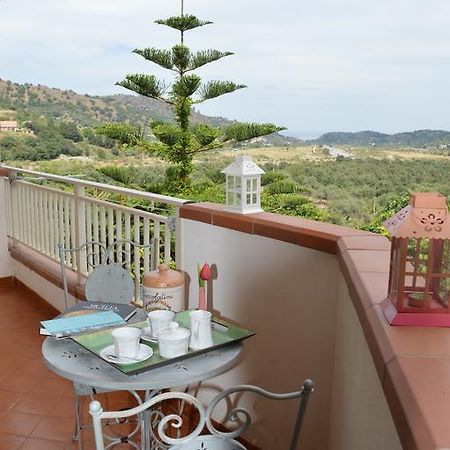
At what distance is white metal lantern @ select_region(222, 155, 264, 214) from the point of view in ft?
7.64

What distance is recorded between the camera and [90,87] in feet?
31.3

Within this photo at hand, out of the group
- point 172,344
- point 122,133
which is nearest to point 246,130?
point 122,133

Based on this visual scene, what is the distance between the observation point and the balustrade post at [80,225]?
3.55 m

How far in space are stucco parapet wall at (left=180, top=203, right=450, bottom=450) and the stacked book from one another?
0.78 meters

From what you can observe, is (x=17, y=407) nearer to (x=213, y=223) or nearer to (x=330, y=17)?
(x=213, y=223)

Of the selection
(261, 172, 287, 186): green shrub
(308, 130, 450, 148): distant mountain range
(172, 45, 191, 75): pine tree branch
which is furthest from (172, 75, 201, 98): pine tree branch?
(308, 130, 450, 148): distant mountain range

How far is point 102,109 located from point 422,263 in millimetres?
8331

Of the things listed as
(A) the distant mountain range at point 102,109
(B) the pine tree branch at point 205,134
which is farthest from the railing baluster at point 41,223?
(B) the pine tree branch at point 205,134

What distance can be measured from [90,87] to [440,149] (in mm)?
7897

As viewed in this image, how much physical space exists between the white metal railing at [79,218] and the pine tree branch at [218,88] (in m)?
4.05

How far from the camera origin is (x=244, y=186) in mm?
2322

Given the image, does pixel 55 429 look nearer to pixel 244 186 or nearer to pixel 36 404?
pixel 36 404

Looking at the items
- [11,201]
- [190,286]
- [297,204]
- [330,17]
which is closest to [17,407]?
[190,286]

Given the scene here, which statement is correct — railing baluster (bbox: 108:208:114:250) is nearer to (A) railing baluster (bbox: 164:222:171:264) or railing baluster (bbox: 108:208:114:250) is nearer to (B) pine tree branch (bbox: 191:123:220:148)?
(A) railing baluster (bbox: 164:222:171:264)
